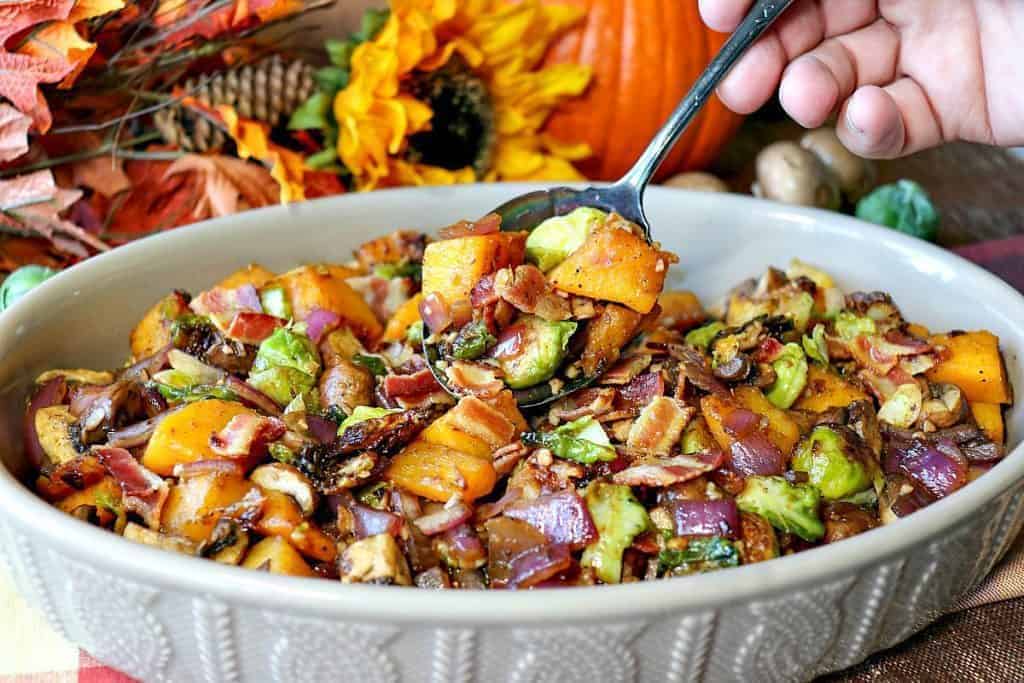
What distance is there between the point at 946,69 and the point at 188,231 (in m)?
1.68

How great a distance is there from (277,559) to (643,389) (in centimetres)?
76

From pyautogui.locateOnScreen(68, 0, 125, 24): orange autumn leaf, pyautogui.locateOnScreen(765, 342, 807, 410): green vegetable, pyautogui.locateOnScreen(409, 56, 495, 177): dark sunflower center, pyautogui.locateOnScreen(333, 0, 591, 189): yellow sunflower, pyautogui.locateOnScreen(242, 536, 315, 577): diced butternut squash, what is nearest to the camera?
pyautogui.locateOnScreen(242, 536, 315, 577): diced butternut squash

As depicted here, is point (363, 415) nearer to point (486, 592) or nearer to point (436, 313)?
point (436, 313)

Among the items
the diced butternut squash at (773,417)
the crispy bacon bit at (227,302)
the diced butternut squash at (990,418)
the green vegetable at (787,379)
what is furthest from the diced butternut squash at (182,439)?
the diced butternut squash at (990,418)

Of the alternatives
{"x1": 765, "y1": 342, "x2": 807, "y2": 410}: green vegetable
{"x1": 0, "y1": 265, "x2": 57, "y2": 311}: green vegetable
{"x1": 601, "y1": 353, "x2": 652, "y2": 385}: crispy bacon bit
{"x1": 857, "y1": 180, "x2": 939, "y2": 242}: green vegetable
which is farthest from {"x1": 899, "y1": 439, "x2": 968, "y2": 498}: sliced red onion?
{"x1": 0, "y1": 265, "x2": 57, "y2": 311}: green vegetable

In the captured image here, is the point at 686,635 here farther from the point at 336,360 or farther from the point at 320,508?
the point at 336,360

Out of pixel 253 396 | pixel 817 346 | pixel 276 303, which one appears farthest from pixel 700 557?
pixel 276 303

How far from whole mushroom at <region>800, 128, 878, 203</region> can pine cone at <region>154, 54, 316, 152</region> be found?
57.6 inches

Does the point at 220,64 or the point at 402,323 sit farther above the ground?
the point at 220,64

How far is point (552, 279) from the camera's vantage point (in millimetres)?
1954

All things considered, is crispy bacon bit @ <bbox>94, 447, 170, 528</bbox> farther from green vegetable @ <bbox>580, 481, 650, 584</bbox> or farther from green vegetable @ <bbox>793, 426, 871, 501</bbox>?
green vegetable @ <bbox>793, 426, 871, 501</bbox>

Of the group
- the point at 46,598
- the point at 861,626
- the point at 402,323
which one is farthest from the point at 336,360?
the point at 861,626

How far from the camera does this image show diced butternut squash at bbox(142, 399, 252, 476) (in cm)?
174

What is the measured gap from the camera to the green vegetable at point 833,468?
5.72 feet
